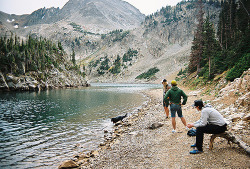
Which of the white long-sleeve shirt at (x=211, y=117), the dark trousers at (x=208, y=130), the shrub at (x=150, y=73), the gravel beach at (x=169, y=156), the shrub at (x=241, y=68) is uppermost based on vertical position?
the shrub at (x=150, y=73)

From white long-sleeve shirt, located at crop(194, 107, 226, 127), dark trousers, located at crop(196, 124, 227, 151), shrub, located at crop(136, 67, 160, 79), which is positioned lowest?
dark trousers, located at crop(196, 124, 227, 151)

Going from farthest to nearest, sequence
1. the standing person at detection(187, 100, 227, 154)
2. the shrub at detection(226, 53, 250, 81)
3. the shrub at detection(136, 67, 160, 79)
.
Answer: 1. the shrub at detection(136, 67, 160, 79)
2. the shrub at detection(226, 53, 250, 81)
3. the standing person at detection(187, 100, 227, 154)

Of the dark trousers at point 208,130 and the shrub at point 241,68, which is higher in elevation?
the shrub at point 241,68

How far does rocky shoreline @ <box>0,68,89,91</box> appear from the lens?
215ft

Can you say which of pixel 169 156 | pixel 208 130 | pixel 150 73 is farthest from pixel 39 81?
pixel 150 73

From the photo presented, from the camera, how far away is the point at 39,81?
80188mm

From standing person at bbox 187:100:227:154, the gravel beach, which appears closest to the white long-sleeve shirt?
standing person at bbox 187:100:227:154

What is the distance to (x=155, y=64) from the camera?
600 feet

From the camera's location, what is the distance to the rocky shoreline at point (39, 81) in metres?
65.5

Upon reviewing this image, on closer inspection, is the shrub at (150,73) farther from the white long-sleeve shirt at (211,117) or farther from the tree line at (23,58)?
the white long-sleeve shirt at (211,117)

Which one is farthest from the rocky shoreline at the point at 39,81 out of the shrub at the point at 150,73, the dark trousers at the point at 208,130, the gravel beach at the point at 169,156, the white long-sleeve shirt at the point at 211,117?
the white long-sleeve shirt at the point at 211,117

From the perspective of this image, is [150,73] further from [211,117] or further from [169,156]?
[211,117]

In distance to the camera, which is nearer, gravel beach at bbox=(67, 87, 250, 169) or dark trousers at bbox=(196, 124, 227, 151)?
gravel beach at bbox=(67, 87, 250, 169)

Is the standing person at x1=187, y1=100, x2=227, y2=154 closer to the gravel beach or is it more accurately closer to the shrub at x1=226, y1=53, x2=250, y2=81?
the gravel beach
